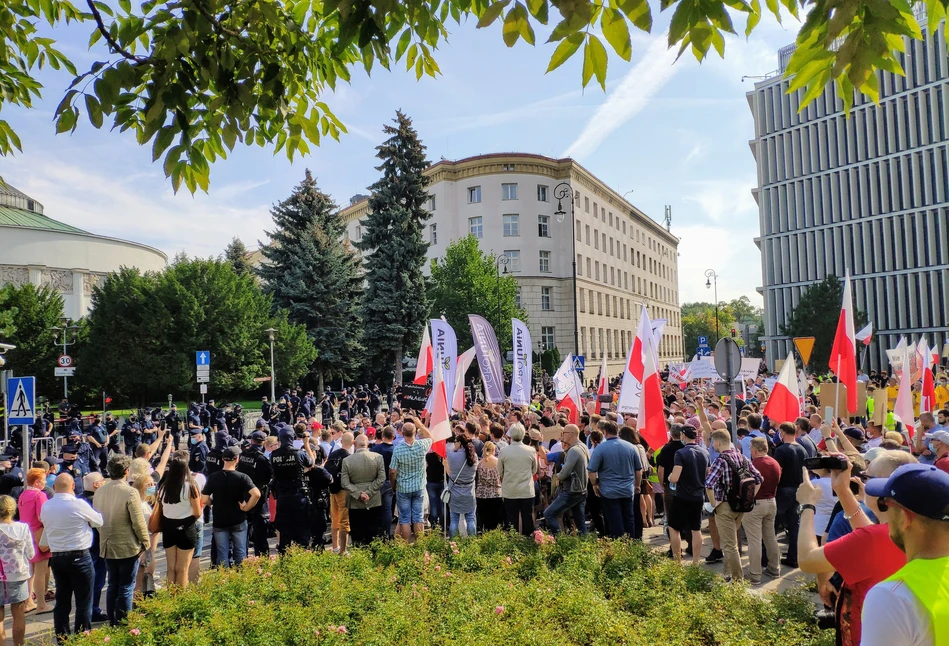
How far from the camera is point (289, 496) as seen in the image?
8961 mm

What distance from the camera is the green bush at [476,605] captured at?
5.18 meters

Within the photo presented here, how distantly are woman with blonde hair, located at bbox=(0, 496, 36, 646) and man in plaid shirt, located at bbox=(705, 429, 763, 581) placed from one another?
7.68 metres

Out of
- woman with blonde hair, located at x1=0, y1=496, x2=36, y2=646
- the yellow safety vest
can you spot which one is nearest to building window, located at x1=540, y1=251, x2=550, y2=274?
woman with blonde hair, located at x1=0, y1=496, x2=36, y2=646

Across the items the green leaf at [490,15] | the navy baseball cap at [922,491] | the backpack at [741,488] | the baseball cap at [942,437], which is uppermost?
the green leaf at [490,15]

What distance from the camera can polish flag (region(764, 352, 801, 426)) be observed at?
34.4ft

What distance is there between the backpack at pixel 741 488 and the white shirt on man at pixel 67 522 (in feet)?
23.9

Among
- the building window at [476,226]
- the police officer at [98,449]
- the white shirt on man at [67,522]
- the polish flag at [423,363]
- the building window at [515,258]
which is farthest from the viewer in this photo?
the building window at [515,258]

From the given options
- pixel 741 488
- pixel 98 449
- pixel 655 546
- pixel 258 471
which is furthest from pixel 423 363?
pixel 741 488

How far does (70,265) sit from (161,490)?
6551 centimetres

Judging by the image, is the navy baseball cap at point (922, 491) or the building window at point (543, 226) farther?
the building window at point (543, 226)

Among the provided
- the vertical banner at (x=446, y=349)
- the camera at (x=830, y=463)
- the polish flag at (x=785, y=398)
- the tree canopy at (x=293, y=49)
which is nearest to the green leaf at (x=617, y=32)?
the tree canopy at (x=293, y=49)

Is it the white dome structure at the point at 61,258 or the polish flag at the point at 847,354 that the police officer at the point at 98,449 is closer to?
the polish flag at the point at 847,354

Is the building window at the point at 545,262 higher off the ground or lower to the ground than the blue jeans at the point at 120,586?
higher

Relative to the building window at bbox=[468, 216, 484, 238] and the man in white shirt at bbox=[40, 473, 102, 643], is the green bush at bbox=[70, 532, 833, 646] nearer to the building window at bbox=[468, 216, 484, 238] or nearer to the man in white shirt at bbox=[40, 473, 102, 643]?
the man in white shirt at bbox=[40, 473, 102, 643]
